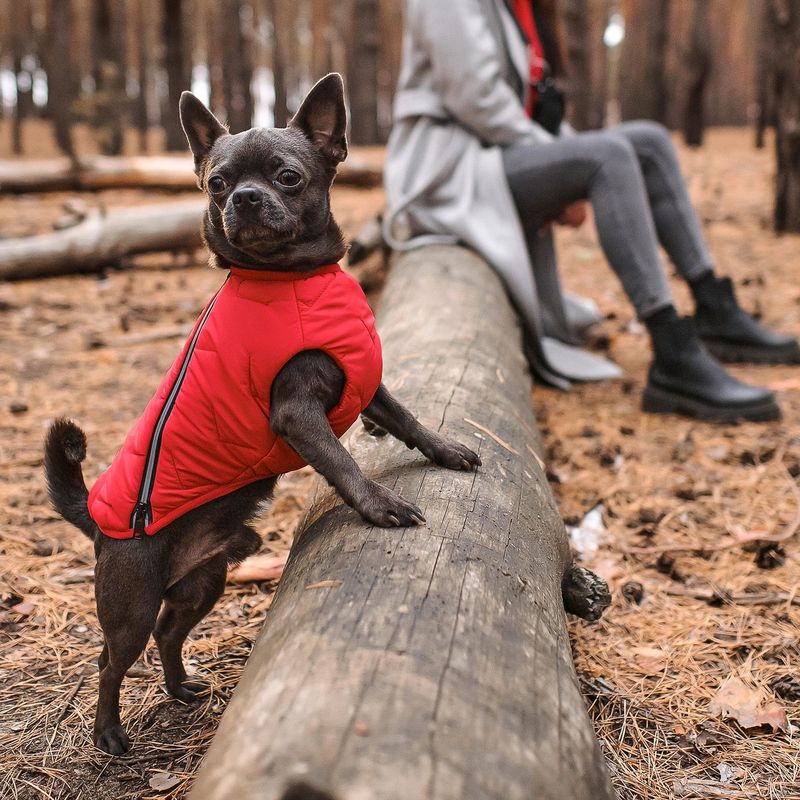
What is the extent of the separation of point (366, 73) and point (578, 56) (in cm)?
537

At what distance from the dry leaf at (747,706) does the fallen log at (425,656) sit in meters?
0.38

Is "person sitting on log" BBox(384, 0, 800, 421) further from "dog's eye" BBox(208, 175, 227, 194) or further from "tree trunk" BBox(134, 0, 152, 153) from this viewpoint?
"tree trunk" BBox(134, 0, 152, 153)

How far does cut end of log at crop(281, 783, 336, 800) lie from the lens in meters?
1.21

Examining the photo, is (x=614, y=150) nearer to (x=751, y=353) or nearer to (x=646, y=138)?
(x=646, y=138)

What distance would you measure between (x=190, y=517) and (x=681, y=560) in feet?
5.90

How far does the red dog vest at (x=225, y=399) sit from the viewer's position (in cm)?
201

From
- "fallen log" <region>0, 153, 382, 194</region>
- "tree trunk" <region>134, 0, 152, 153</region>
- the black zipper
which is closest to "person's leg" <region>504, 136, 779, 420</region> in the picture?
the black zipper

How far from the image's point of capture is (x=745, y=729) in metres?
2.09

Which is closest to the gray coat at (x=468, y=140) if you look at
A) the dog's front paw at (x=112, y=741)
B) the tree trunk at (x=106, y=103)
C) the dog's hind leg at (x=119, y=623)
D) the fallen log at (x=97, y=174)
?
the dog's hind leg at (x=119, y=623)

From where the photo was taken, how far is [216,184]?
2.15 m

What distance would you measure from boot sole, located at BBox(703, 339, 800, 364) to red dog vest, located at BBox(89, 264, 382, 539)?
3.44m

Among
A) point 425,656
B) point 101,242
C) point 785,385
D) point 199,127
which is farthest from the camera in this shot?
point 101,242

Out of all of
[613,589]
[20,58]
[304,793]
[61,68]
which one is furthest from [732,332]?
[20,58]

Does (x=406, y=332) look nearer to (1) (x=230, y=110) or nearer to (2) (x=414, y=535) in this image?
(2) (x=414, y=535)
